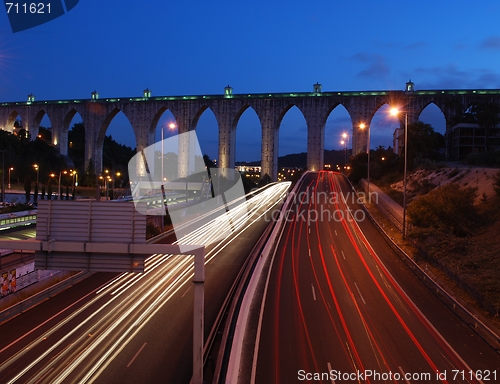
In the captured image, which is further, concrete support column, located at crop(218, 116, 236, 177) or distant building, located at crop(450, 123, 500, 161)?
concrete support column, located at crop(218, 116, 236, 177)

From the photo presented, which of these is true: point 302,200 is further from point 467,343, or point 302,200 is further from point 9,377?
point 9,377

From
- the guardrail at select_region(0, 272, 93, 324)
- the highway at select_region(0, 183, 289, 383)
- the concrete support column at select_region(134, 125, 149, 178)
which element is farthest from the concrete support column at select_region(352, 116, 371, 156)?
the guardrail at select_region(0, 272, 93, 324)

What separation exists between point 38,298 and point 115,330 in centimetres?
495

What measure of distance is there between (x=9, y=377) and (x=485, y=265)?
1782cm

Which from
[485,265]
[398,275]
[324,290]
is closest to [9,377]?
[324,290]

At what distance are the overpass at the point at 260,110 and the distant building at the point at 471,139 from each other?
2.23 meters

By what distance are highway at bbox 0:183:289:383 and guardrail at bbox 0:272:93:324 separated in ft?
1.00

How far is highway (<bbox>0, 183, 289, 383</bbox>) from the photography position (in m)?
11.1

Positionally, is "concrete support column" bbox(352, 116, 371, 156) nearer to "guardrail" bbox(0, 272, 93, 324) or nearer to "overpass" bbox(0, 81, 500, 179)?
"overpass" bbox(0, 81, 500, 179)

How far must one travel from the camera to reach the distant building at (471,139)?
69688 mm

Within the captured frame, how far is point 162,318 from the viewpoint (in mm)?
14969

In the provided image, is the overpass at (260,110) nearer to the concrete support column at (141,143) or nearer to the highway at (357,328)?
the concrete support column at (141,143)

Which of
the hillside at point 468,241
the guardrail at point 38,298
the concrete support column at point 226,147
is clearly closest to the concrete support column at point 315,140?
the concrete support column at point 226,147

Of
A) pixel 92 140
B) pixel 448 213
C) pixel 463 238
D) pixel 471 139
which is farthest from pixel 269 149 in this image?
pixel 463 238
